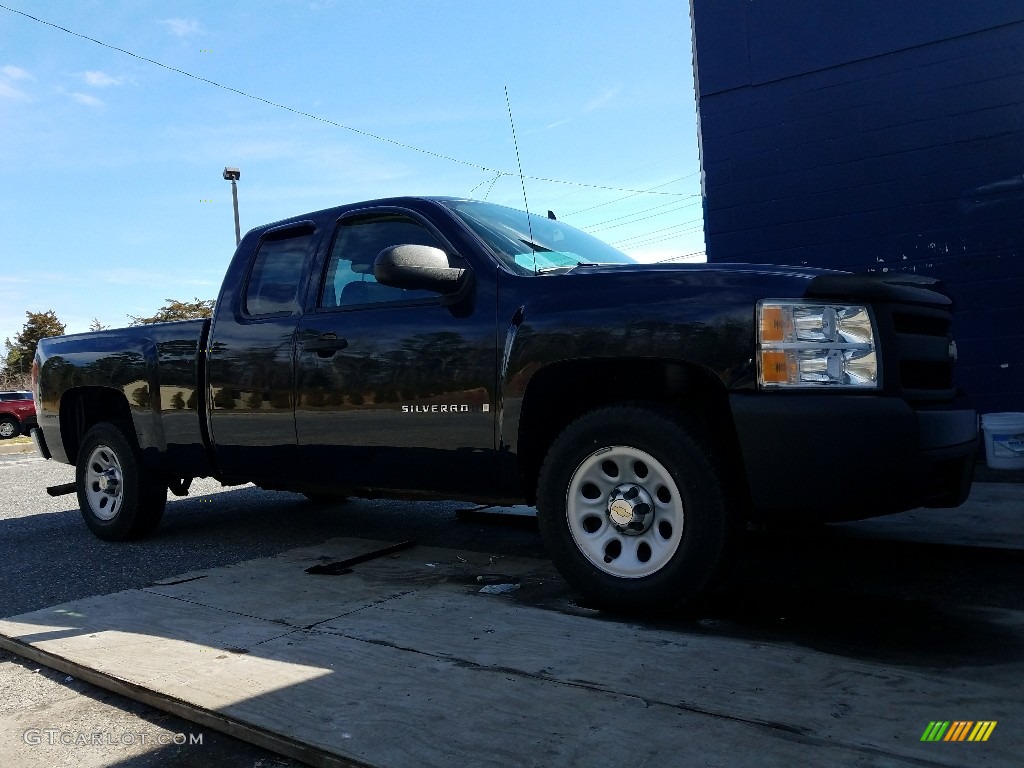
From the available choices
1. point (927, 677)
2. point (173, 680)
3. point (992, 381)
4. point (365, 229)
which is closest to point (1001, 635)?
point (927, 677)

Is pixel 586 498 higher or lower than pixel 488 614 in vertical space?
higher

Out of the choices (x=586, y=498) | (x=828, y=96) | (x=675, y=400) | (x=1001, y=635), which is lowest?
(x=1001, y=635)

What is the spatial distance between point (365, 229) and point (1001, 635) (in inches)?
136

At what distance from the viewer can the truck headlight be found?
10.1 feet

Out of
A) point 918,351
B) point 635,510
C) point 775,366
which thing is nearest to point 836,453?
point 775,366

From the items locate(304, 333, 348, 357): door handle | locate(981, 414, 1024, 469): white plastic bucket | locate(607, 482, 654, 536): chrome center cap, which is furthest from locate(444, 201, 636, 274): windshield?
locate(981, 414, 1024, 469): white plastic bucket

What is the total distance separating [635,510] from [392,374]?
1383 millimetres

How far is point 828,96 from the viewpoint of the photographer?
8.15 m

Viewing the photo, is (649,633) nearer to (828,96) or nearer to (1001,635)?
(1001,635)

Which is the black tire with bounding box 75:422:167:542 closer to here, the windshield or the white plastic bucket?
the windshield

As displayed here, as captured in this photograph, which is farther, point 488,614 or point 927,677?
point 488,614

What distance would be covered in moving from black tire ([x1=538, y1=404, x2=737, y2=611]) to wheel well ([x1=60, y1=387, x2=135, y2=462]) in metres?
3.65

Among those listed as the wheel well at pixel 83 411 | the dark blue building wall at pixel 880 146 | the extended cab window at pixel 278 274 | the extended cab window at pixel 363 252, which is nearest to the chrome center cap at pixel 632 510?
the extended cab window at pixel 363 252

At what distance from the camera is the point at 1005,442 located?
6270 mm
